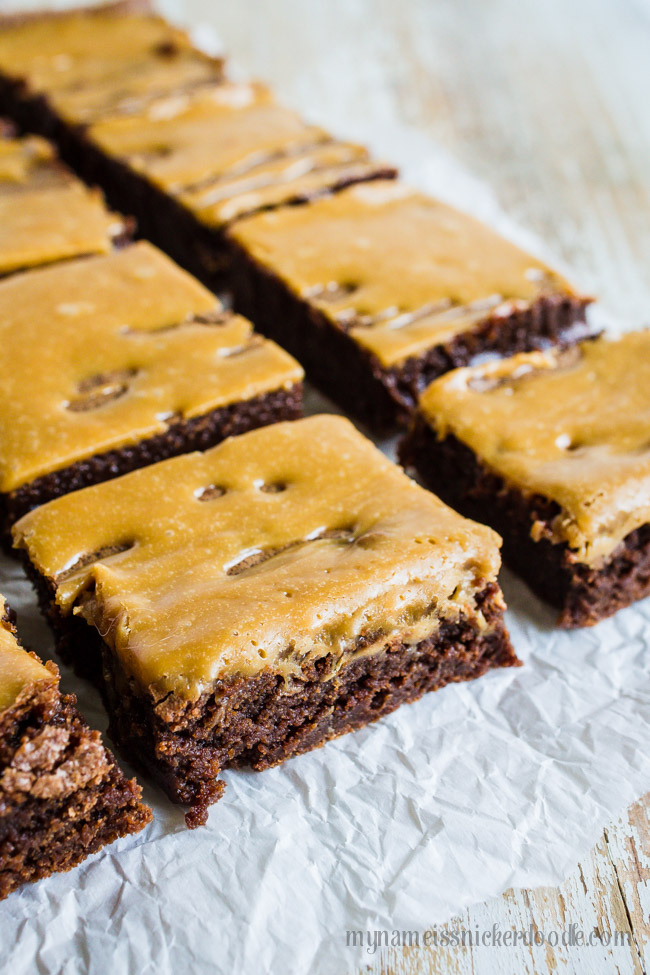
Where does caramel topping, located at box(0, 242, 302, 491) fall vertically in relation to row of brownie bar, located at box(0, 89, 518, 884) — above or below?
above

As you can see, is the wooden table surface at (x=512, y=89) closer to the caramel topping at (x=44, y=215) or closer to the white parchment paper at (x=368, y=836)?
the caramel topping at (x=44, y=215)

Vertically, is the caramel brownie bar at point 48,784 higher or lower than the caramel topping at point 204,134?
lower

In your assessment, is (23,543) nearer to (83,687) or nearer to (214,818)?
(83,687)

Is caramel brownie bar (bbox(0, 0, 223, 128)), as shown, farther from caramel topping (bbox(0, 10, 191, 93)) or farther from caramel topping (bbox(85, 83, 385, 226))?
caramel topping (bbox(85, 83, 385, 226))

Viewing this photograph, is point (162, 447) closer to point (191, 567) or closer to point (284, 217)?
point (191, 567)

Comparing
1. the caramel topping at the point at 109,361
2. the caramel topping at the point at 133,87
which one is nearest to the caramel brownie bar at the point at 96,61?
the caramel topping at the point at 133,87

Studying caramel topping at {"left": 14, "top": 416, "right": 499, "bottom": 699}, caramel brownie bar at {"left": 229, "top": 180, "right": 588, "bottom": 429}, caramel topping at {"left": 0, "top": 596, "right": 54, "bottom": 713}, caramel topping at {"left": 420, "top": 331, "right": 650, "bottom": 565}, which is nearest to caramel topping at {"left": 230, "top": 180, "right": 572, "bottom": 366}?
caramel brownie bar at {"left": 229, "top": 180, "right": 588, "bottom": 429}

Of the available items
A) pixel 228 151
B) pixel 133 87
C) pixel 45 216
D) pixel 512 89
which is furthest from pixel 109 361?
pixel 512 89
